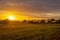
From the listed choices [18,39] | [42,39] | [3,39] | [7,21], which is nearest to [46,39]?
[42,39]

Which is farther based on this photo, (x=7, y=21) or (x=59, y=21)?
(x=59, y=21)

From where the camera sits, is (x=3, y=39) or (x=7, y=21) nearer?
(x=3, y=39)

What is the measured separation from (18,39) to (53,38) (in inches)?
219

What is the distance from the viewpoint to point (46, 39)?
Result: 1035 inches

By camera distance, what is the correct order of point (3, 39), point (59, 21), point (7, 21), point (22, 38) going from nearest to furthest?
point (3, 39) < point (22, 38) < point (7, 21) < point (59, 21)

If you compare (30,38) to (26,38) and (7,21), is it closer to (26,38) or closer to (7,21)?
(26,38)

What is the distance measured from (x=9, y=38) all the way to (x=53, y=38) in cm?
686

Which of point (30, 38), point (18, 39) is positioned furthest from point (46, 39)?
point (18, 39)

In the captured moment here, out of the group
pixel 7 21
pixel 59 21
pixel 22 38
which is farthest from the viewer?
pixel 59 21

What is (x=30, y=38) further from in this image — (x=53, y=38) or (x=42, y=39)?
(x=53, y=38)

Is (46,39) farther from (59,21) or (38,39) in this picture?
(59,21)

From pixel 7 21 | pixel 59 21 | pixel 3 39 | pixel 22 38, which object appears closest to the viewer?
pixel 3 39

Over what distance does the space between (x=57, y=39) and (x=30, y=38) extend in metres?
4.16

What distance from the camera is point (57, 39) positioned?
26.8 metres
